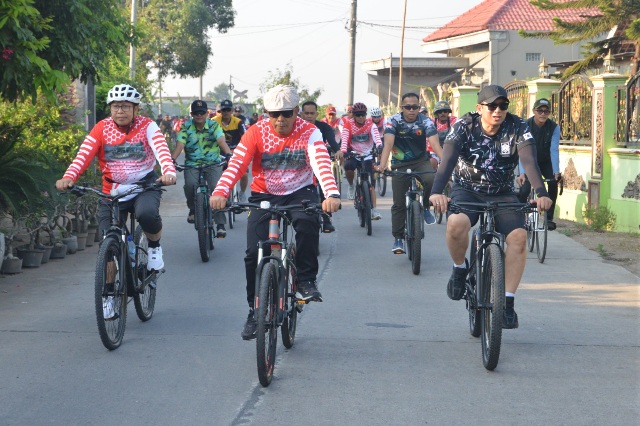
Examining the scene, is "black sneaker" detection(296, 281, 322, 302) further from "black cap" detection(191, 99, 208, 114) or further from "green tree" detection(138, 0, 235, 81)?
"green tree" detection(138, 0, 235, 81)

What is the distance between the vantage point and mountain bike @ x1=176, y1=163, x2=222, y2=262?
12406mm

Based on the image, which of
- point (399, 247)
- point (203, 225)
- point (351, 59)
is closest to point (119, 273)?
point (203, 225)

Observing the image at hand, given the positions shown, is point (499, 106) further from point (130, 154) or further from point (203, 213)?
point (203, 213)

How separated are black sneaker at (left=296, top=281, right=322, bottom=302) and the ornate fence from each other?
11610 millimetres

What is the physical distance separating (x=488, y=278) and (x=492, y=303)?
0.32 meters

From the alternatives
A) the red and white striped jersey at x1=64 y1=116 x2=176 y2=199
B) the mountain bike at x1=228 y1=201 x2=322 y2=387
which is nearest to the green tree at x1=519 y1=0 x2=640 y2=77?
the red and white striped jersey at x1=64 y1=116 x2=176 y2=199

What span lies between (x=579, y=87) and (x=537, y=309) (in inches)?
390

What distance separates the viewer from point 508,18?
5206cm

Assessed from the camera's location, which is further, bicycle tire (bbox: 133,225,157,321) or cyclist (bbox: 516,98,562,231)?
cyclist (bbox: 516,98,562,231)

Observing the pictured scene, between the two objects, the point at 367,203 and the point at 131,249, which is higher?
the point at 367,203

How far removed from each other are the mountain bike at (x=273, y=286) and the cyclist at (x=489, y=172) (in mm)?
1099

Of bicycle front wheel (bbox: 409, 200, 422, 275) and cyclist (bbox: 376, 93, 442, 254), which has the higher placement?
cyclist (bbox: 376, 93, 442, 254)

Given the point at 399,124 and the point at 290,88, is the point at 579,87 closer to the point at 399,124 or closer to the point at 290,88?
the point at 399,124

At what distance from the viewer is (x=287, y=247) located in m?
7.13
